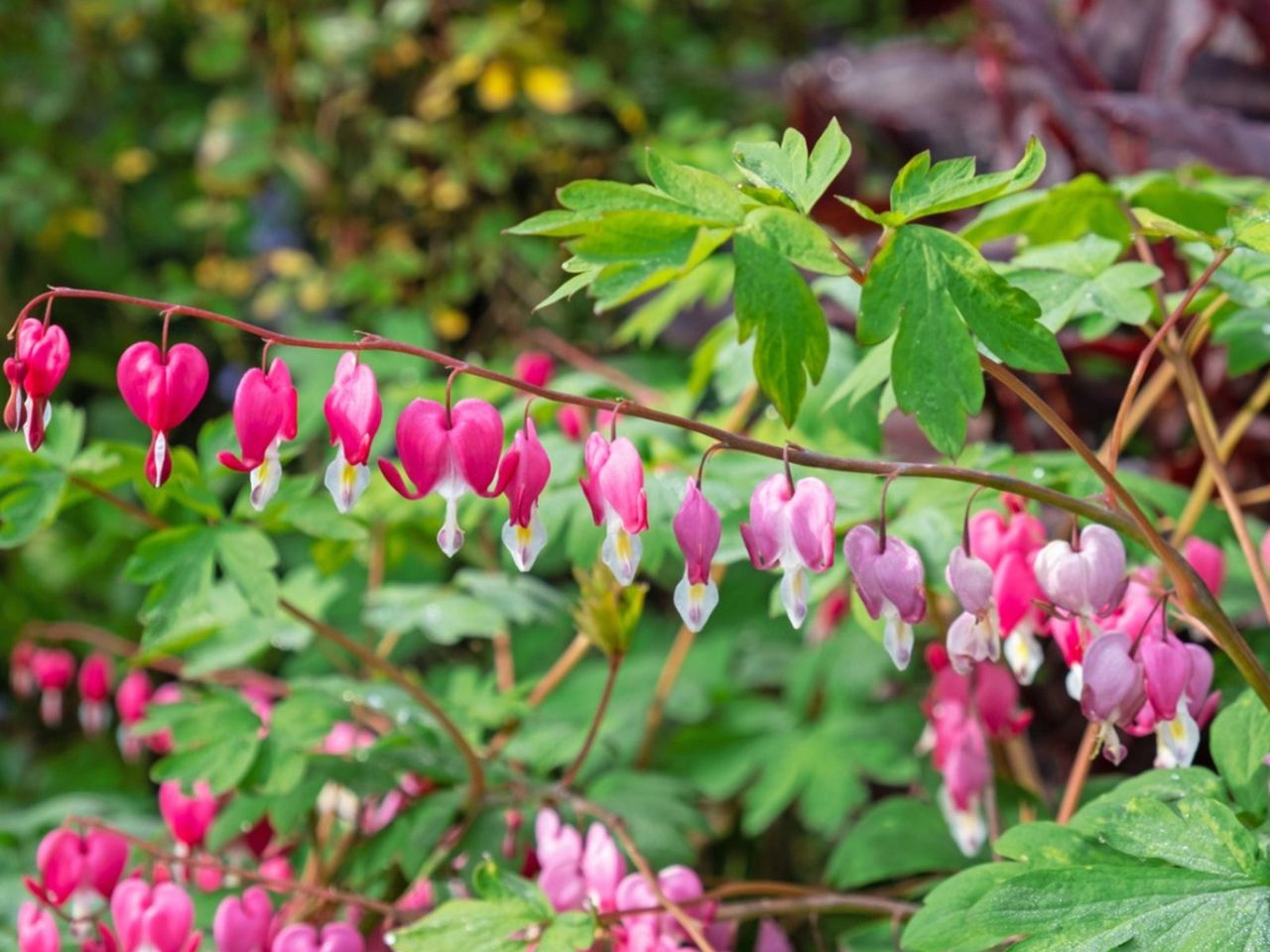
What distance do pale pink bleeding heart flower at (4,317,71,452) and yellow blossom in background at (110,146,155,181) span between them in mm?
2680

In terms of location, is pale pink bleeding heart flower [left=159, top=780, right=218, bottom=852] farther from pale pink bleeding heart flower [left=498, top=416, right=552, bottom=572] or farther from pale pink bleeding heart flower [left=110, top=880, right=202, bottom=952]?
pale pink bleeding heart flower [left=498, top=416, right=552, bottom=572]

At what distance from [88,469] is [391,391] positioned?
1.31ft

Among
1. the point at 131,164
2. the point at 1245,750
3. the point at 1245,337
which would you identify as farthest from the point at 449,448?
the point at 131,164

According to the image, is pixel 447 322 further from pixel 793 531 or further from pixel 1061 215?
pixel 793 531

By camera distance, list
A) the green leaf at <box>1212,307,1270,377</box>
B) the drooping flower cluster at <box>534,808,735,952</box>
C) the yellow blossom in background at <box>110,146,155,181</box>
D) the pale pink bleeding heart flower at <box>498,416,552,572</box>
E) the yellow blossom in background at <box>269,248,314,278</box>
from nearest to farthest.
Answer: the pale pink bleeding heart flower at <box>498,416,552,572</box>
the drooping flower cluster at <box>534,808,735,952</box>
the green leaf at <box>1212,307,1270,377</box>
the yellow blossom in background at <box>269,248,314,278</box>
the yellow blossom in background at <box>110,146,155,181</box>

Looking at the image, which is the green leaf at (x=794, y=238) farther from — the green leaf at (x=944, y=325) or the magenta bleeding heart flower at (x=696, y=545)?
the magenta bleeding heart flower at (x=696, y=545)

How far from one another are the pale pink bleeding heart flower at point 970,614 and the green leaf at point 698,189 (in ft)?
0.89

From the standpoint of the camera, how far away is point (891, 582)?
0.88 m

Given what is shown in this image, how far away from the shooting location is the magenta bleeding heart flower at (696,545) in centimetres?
88

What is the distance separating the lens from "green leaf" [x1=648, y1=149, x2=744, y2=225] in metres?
0.81

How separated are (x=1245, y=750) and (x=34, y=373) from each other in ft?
2.98

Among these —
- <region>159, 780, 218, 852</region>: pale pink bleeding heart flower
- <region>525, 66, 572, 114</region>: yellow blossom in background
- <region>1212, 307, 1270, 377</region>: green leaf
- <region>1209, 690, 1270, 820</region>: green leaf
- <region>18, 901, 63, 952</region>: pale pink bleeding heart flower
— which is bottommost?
<region>159, 780, 218, 852</region>: pale pink bleeding heart flower

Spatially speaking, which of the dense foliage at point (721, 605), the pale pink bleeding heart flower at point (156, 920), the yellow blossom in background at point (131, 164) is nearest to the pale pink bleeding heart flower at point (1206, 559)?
the dense foliage at point (721, 605)

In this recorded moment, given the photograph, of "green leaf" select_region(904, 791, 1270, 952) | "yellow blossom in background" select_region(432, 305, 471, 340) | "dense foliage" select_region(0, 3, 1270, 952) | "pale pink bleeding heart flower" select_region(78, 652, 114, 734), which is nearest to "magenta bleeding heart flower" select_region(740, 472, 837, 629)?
"dense foliage" select_region(0, 3, 1270, 952)
